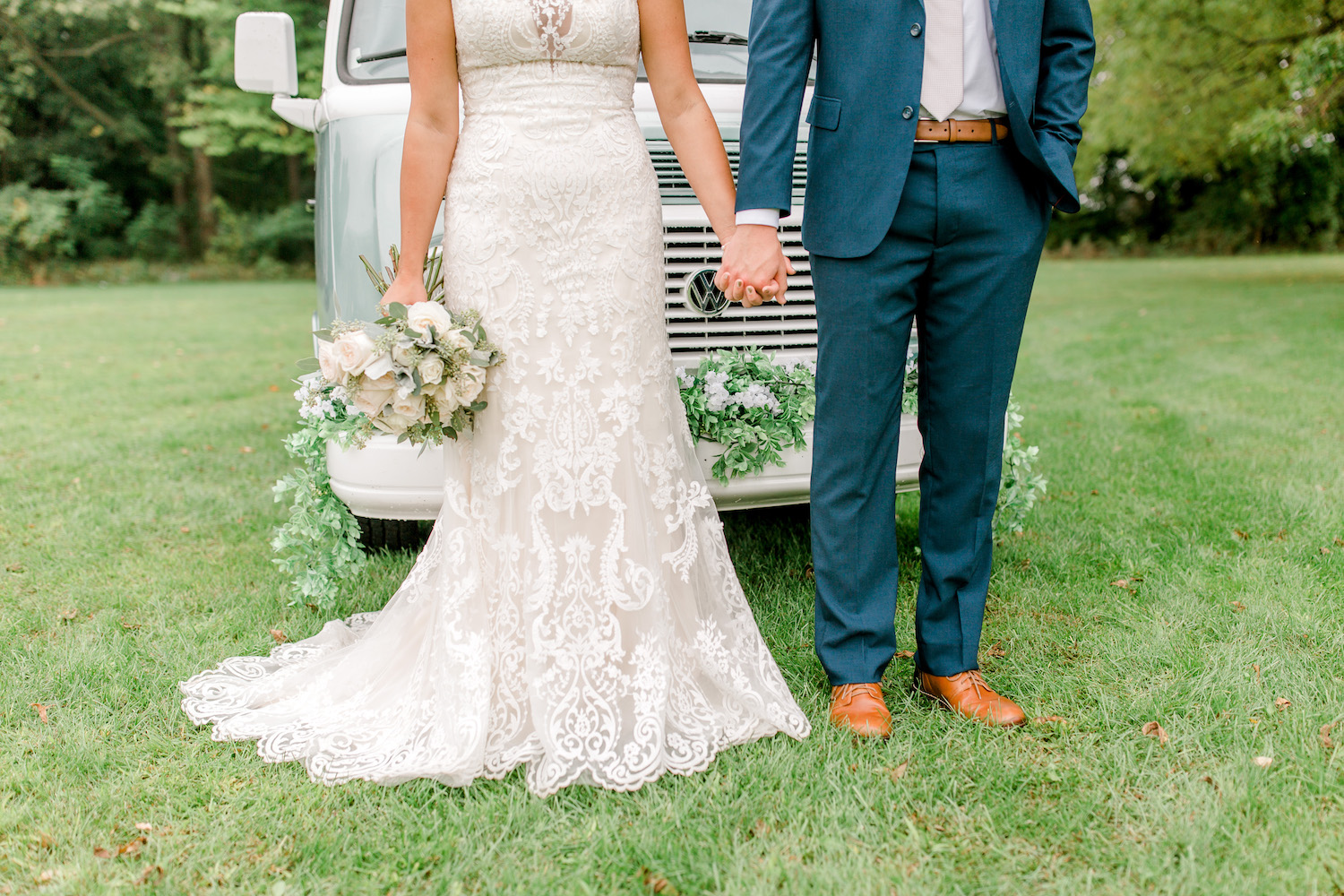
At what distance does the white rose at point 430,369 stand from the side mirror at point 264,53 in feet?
5.94

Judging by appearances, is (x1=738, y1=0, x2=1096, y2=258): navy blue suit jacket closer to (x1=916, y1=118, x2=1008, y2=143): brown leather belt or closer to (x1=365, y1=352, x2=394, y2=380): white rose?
(x1=916, y1=118, x2=1008, y2=143): brown leather belt

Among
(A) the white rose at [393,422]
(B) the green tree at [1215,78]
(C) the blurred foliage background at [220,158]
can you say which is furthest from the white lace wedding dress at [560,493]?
(C) the blurred foliage background at [220,158]

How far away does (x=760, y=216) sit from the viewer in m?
2.40

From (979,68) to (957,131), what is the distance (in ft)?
0.50

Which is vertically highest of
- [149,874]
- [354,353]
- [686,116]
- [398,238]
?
[686,116]

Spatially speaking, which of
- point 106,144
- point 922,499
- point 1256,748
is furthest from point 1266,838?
point 106,144

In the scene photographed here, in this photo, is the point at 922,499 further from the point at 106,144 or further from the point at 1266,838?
the point at 106,144

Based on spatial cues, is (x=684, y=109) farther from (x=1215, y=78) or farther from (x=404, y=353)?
(x=1215, y=78)

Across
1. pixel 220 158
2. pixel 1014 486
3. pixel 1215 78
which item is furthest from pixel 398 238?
pixel 220 158

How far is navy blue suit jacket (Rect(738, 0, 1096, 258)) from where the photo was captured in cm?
230

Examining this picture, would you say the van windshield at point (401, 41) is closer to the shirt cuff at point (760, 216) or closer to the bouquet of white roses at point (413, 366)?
the shirt cuff at point (760, 216)

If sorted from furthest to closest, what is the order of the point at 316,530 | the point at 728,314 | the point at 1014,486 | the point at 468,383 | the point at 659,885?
the point at 1014,486
the point at 316,530
the point at 728,314
the point at 468,383
the point at 659,885

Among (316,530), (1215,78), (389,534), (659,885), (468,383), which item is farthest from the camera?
(1215,78)

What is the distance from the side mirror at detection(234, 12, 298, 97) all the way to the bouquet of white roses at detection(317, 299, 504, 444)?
1.70 metres
